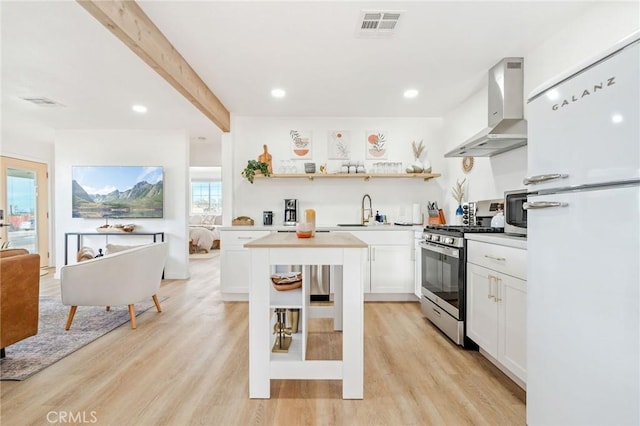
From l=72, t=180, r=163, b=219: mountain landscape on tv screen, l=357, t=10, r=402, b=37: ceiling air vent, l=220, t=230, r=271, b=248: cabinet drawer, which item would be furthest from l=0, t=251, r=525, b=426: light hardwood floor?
l=72, t=180, r=163, b=219: mountain landscape on tv screen

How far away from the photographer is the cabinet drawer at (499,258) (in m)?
1.95

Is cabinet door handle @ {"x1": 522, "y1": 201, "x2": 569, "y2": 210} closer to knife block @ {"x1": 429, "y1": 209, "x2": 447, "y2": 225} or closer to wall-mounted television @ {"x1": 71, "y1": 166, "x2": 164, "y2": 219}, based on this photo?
knife block @ {"x1": 429, "y1": 209, "x2": 447, "y2": 225}

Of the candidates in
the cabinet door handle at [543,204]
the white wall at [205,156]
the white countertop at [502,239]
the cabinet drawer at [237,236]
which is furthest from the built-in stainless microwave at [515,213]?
the white wall at [205,156]

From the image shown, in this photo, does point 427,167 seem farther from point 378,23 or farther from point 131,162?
point 131,162

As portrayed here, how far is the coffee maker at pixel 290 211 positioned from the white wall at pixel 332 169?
0.37ft

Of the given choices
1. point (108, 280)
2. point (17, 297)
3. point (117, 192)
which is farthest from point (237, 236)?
point (117, 192)

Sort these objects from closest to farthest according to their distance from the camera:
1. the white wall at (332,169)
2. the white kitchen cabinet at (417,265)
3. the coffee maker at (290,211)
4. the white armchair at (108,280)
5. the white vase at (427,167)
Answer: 1. the white armchair at (108,280)
2. the white kitchen cabinet at (417,265)
3. the white vase at (427,167)
4. the coffee maker at (290,211)
5. the white wall at (332,169)

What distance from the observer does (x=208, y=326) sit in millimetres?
3178

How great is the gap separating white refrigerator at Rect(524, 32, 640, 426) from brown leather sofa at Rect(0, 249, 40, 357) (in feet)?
10.6

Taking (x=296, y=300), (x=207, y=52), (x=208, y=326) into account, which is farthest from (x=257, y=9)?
(x=208, y=326)

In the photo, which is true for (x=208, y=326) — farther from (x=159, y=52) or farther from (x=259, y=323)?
(x=159, y=52)

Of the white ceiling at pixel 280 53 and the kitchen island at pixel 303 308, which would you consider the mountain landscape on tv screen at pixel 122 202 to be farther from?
the kitchen island at pixel 303 308

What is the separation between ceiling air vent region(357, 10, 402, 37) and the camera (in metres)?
2.20

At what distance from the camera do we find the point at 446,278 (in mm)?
2896
